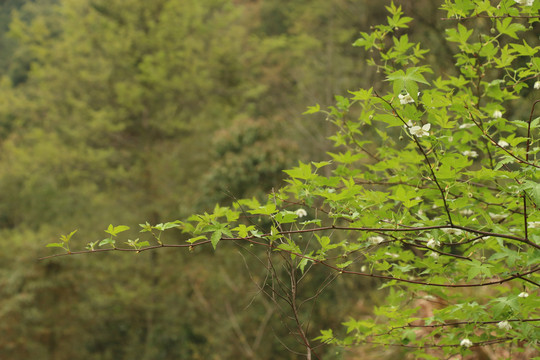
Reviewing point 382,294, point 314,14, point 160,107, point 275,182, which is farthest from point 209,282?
point 314,14

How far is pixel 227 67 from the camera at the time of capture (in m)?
13.0

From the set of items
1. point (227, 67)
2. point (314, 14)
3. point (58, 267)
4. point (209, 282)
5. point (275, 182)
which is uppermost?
point (314, 14)

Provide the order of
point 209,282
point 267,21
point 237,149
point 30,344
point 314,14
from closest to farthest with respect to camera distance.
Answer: point 30,344
point 237,149
point 209,282
point 314,14
point 267,21

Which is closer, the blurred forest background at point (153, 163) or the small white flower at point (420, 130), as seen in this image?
the small white flower at point (420, 130)

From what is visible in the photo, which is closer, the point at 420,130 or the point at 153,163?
the point at 420,130

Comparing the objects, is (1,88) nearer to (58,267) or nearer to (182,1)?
(182,1)

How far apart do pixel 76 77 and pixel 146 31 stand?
7.50ft

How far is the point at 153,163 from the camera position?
461 inches

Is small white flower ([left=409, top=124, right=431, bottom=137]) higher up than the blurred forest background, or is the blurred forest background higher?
small white flower ([left=409, top=124, right=431, bottom=137])

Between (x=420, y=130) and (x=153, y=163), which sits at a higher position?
(x=420, y=130)

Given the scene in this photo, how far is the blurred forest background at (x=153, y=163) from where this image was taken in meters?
8.08

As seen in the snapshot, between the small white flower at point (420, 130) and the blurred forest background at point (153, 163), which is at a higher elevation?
the small white flower at point (420, 130)

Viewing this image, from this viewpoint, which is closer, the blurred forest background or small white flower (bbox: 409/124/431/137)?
small white flower (bbox: 409/124/431/137)

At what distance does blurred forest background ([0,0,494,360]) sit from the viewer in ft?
26.5
